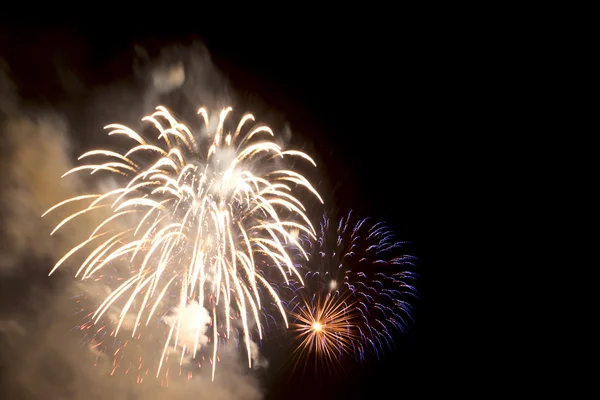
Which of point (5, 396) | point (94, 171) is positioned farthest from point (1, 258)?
point (5, 396)

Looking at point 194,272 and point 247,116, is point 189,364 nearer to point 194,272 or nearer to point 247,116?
point 194,272

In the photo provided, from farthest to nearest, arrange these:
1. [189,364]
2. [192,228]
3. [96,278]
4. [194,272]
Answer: [189,364], [96,278], [192,228], [194,272]

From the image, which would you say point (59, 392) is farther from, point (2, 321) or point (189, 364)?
point (189, 364)

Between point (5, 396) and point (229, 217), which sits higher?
point (229, 217)

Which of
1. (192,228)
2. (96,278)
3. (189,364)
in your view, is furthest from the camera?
(189,364)

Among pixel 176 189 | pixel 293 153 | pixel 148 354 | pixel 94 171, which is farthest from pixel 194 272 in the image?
pixel 148 354

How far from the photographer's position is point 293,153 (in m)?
11.5

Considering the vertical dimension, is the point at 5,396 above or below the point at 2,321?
below

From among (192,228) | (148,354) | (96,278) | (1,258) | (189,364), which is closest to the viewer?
(192,228)

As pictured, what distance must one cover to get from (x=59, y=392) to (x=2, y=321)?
430 centimetres

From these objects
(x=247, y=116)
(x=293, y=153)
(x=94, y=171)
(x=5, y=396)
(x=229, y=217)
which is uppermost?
(x=94, y=171)

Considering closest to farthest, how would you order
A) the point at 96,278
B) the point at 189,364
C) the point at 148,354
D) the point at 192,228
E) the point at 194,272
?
the point at 194,272 → the point at 192,228 → the point at 96,278 → the point at 148,354 → the point at 189,364

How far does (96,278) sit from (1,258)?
352 centimetres

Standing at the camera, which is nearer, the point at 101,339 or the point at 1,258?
the point at 1,258
